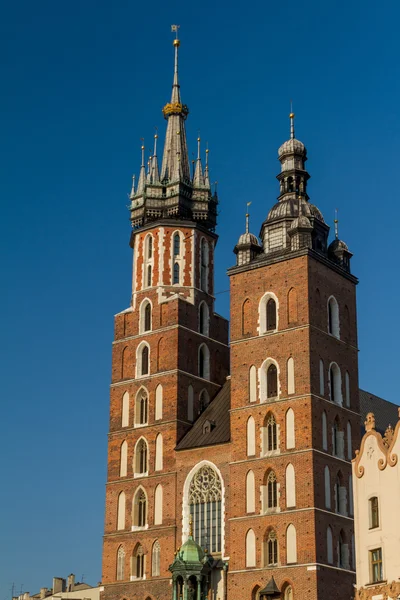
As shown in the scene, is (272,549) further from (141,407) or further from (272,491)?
(141,407)

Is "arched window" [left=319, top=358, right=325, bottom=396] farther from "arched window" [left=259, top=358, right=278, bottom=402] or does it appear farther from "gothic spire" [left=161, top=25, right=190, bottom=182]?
"gothic spire" [left=161, top=25, right=190, bottom=182]

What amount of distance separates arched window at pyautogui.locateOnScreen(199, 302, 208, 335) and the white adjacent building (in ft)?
65.4

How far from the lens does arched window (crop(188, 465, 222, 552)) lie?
5609 centimetres

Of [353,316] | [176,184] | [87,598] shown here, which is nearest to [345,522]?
[353,316]

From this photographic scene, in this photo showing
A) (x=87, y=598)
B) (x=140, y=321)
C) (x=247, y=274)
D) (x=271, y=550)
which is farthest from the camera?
(x=87, y=598)

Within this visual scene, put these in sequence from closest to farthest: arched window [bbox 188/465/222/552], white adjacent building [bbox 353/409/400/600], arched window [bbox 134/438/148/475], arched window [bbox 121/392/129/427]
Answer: white adjacent building [bbox 353/409/400/600] < arched window [bbox 188/465/222/552] < arched window [bbox 134/438/148/475] < arched window [bbox 121/392/129/427]

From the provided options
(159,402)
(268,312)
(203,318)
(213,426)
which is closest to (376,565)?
(213,426)

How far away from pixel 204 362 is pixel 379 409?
1152 cm

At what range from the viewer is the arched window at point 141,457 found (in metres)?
60.0

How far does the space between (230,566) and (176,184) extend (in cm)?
2314

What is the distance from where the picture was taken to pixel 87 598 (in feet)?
274

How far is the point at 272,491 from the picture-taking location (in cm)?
5381

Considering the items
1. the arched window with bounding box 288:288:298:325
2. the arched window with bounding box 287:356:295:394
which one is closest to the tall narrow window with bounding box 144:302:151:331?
the arched window with bounding box 288:288:298:325

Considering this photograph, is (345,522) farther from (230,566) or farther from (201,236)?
(201,236)
